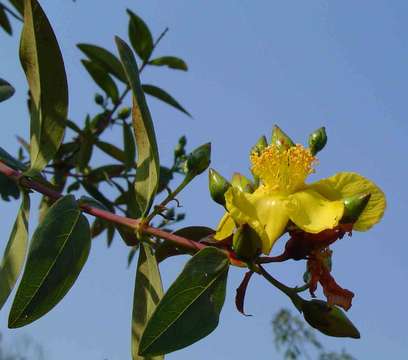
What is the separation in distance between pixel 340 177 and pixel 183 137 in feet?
7.52

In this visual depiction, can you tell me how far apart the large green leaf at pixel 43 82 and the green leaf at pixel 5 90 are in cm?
33

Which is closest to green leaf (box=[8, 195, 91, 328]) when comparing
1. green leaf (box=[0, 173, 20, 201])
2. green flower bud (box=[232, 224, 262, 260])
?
green flower bud (box=[232, 224, 262, 260])

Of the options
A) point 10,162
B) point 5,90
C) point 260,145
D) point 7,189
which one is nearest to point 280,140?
point 260,145

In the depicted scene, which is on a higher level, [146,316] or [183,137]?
[183,137]

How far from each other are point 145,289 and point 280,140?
0.39 metres

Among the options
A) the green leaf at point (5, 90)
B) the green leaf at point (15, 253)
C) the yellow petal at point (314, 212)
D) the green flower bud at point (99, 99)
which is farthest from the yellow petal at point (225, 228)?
the green flower bud at point (99, 99)

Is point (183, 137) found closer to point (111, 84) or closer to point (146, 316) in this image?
point (111, 84)

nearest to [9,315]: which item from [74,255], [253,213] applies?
[74,255]

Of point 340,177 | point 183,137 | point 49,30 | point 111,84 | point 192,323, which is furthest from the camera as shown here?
point 183,137

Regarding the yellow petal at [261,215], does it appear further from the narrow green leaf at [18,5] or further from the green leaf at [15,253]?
the narrow green leaf at [18,5]

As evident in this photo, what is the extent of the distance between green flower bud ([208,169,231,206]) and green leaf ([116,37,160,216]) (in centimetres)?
14

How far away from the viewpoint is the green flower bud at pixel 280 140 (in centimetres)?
134

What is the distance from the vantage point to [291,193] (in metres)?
1.29

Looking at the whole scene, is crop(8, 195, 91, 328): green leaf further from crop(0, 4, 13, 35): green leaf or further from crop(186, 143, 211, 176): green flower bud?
crop(0, 4, 13, 35): green leaf
